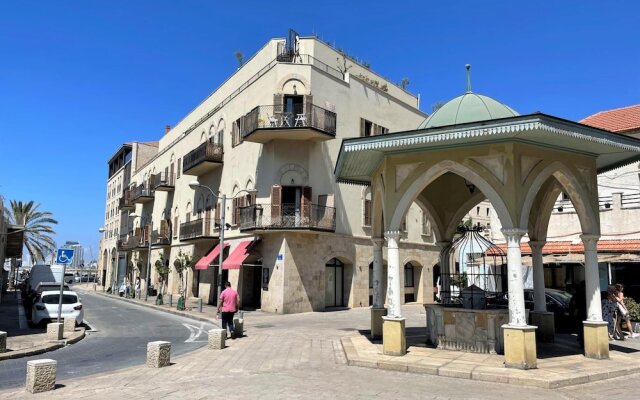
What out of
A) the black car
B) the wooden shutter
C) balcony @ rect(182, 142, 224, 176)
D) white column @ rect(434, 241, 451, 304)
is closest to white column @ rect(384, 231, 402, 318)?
white column @ rect(434, 241, 451, 304)

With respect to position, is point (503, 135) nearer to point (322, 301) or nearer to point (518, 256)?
point (518, 256)

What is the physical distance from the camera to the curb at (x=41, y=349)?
1163cm

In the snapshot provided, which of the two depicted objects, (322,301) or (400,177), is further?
(322,301)

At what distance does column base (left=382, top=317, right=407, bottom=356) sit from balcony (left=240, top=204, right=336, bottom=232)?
1416 centimetres

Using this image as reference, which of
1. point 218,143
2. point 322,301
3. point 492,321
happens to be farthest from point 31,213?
point 492,321

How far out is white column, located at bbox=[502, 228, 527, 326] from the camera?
9555mm

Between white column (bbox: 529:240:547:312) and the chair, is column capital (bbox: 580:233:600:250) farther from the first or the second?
the chair

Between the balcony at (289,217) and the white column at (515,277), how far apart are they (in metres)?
15.6

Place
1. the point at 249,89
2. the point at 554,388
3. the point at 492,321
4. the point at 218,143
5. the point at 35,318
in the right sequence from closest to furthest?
the point at 554,388 < the point at 492,321 < the point at 35,318 < the point at 249,89 < the point at 218,143

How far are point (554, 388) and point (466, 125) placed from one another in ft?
16.7

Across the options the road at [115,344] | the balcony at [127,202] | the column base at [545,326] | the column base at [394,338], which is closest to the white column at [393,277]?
the column base at [394,338]

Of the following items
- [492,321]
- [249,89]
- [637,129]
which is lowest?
[492,321]

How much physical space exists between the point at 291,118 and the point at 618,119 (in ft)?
57.8

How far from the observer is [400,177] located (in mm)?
11438
